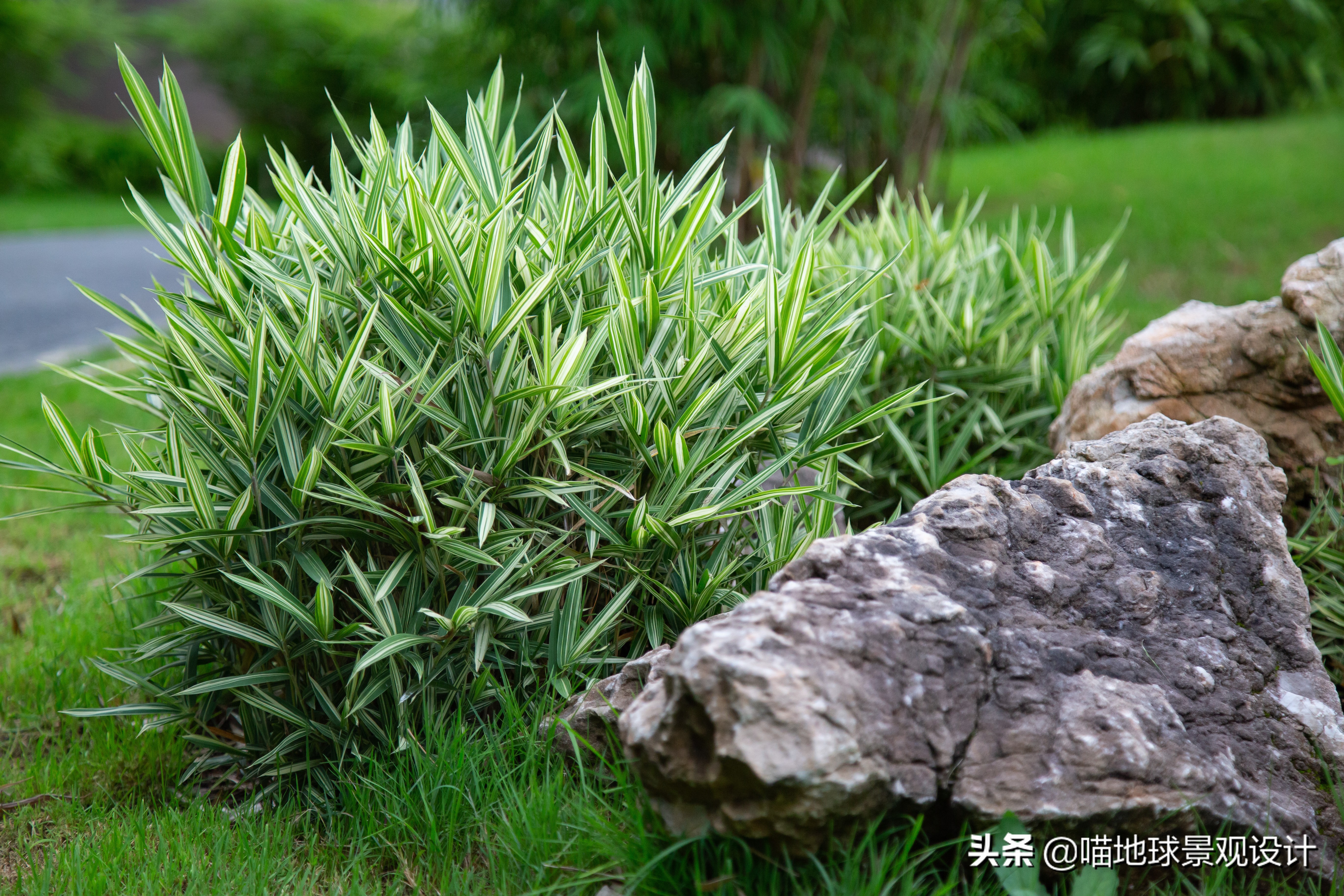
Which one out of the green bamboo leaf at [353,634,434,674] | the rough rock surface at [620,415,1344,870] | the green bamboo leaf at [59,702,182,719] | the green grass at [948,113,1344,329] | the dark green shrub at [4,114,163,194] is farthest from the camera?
the dark green shrub at [4,114,163,194]

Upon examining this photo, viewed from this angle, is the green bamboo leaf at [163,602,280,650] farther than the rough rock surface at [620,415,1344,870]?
Yes

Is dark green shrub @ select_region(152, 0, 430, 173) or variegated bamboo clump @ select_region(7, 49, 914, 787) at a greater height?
dark green shrub @ select_region(152, 0, 430, 173)

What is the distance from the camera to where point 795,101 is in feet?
19.4

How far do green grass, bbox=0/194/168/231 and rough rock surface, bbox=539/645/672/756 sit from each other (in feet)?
38.2

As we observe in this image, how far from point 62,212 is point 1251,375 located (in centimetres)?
1579

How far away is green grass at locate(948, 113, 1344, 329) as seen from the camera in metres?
5.40

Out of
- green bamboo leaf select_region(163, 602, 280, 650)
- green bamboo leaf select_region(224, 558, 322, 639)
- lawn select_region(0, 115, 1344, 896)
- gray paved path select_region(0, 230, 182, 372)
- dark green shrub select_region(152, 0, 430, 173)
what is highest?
dark green shrub select_region(152, 0, 430, 173)

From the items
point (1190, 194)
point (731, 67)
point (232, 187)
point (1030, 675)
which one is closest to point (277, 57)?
point (731, 67)

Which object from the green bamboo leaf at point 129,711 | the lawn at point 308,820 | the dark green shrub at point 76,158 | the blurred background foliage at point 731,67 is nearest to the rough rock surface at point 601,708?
the lawn at point 308,820

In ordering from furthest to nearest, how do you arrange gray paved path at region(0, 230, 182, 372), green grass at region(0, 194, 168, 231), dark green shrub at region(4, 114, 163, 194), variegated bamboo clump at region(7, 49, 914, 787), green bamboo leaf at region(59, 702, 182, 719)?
dark green shrub at region(4, 114, 163, 194) → green grass at region(0, 194, 168, 231) → gray paved path at region(0, 230, 182, 372) → green bamboo leaf at region(59, 702, 182, 719) → variegated bamboo clump at region(7, 49, 914, 787)

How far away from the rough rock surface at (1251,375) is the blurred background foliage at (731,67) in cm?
154

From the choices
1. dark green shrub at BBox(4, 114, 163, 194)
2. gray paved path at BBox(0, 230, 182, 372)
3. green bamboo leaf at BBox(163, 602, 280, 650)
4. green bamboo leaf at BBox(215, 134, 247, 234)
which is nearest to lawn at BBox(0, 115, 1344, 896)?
green bamboo leaf at BBox(163, 602, 280, 650)

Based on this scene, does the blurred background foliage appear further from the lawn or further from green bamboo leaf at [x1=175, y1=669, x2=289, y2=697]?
the lawn

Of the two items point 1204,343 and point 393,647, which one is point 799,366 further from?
point 1204,343
